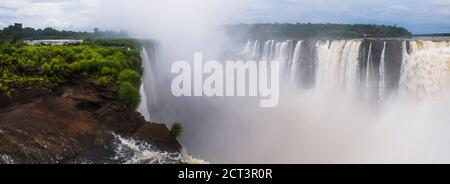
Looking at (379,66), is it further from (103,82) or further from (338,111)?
(103,82)

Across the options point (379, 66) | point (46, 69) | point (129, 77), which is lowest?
point (379, 66)

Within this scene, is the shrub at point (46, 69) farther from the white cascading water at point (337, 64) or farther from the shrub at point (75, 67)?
the white cascading water at point (337, 64)

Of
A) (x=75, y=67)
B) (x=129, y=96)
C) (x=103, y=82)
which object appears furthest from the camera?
(x=75, y=67)

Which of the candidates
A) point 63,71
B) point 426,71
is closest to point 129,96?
point 63,71

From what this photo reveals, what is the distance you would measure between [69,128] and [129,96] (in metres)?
3.90

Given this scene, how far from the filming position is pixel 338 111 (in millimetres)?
37031

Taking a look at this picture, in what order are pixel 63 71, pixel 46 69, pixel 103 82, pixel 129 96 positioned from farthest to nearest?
1. pixel 63 71
2. pixel 46 69
3. pixel 103 82
4. pixel 129 96

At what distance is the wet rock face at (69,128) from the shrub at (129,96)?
1.93ft

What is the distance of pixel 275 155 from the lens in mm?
31562

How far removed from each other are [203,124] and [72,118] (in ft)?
69.6

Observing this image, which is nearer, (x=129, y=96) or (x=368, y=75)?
(x=129, y=96)
